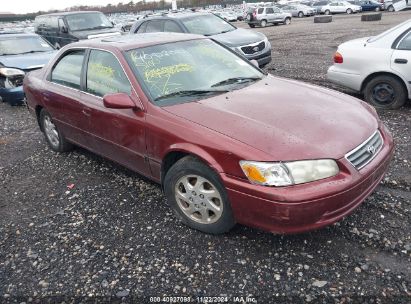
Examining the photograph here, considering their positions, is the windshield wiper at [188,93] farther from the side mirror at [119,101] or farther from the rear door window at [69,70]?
the rear door window at [69,70]

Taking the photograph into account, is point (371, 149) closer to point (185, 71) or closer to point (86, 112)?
point (185, 71)

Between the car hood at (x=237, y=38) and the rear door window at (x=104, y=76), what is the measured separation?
17.7 feet

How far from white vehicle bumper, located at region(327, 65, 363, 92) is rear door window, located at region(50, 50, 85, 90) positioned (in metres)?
4.18

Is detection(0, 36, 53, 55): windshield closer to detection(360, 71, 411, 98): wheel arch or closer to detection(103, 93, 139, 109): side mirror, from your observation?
detection(103, 93, 139, 109): side mirror

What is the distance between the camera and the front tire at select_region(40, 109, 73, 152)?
5111 millimetres

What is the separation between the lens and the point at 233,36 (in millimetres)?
9422

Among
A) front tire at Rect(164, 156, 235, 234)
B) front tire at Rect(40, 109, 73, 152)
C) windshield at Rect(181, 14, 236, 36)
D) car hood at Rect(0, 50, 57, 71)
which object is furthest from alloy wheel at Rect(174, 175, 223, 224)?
windshield at Rect(181, 14, 236, 36)

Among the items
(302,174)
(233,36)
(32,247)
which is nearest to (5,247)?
(32,247)

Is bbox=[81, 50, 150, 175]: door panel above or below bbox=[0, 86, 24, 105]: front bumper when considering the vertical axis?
above

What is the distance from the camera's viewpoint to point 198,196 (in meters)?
3.16

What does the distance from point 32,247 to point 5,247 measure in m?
0.26

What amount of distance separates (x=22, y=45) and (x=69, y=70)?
5.55 meters

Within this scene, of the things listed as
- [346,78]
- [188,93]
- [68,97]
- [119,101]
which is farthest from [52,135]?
[346,78]

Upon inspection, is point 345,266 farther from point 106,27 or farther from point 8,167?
point 106,27
